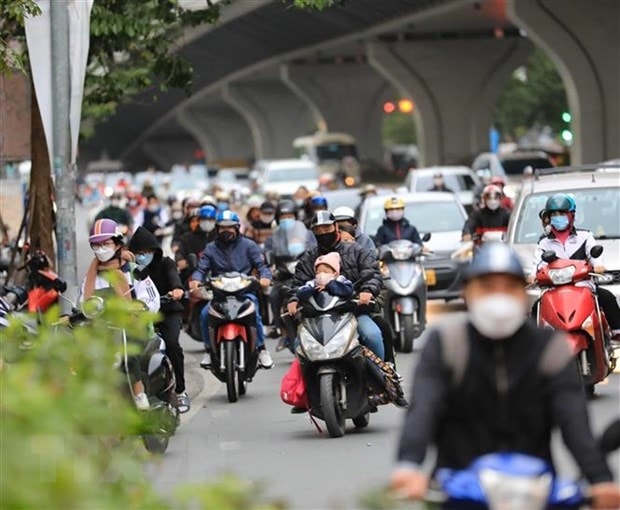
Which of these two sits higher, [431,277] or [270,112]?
[270,112]

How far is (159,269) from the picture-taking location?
1496 cm

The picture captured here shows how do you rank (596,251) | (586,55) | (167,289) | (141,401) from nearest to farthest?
(141,401), (596,251), (167,289), (586,55)

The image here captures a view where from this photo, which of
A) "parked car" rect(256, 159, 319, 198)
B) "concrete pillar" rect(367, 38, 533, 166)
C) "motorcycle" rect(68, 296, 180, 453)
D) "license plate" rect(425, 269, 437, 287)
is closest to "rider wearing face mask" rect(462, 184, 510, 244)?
"license plate" rect(425, 269, 437, 287)

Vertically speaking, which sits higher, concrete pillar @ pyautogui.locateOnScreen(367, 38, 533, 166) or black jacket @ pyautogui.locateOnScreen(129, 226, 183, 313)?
concrete pillar @ pyautogui.locateOnScreen(367, 38, 533, 166)

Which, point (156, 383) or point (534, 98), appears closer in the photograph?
point (156, 383)

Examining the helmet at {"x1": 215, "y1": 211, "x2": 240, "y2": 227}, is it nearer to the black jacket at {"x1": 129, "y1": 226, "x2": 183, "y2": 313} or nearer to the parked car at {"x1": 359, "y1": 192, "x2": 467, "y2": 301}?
the black jacket at {"x1": 129, "y1": 226, "x2": 183, "y2": 313}

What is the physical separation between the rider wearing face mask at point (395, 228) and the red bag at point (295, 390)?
Result: 24.8ft

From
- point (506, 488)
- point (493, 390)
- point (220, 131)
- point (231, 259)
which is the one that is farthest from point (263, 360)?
point (220, 131)

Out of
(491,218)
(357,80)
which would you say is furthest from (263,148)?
(491,218)

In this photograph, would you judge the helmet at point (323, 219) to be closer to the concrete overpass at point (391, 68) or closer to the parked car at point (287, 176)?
the concrete overpass at point (391, 68)

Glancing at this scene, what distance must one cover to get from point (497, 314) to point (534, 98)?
9745 centimetres

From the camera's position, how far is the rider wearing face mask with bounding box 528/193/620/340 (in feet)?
48.0

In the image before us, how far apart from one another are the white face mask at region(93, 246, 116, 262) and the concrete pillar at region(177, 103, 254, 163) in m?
108

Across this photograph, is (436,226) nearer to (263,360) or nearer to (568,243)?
(263,360)
